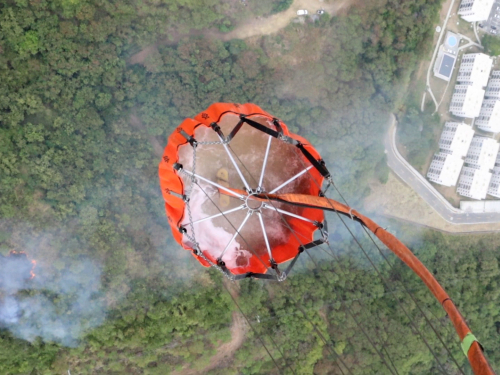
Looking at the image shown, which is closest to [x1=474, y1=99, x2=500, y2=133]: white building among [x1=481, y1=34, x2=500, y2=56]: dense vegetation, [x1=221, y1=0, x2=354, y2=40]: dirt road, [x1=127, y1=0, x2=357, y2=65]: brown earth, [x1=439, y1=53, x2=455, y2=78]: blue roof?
[x1=481, y1=34, x2=500, y2=56]: dense vegetation

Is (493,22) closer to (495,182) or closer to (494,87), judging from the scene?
(494,87)

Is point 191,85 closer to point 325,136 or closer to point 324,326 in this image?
point 325,136

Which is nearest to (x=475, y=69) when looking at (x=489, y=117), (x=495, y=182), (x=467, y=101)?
(x=467, y=101)

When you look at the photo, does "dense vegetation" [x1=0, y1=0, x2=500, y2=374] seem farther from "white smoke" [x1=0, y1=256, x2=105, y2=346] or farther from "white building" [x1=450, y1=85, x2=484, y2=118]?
"white building" [x1=450, y1=85, x2=484, y2=118]

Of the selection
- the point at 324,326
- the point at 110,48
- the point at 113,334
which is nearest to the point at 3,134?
the point at 110,48

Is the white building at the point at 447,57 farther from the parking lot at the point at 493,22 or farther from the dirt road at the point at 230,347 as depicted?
the dirt road at the point at 230,347

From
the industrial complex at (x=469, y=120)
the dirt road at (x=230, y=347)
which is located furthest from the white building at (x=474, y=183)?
the dirt road at (x=230, y=347)

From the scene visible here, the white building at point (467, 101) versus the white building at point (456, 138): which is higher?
the white building at point (467, 101)
